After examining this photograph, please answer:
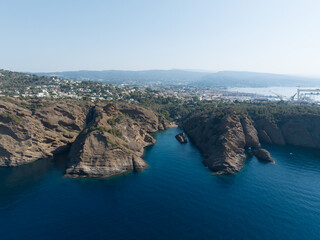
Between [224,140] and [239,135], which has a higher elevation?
[239,135]

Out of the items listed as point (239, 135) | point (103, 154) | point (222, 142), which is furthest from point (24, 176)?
point (239, 135)

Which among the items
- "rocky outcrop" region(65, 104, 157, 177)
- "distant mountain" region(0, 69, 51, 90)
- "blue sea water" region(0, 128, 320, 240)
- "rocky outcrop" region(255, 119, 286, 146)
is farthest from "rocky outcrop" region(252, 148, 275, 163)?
"distant mountain" region(0, 69, 51, 90)

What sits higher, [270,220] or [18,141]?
[18,141]

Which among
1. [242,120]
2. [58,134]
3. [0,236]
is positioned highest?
[242,120]

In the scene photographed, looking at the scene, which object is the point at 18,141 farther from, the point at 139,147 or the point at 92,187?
the point at 139,147

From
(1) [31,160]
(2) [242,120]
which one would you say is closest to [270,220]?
(2) [242,120]

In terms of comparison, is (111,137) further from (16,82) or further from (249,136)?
(16,82)

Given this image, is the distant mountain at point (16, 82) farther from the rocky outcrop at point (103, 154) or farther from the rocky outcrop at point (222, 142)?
the rocky outcrop at point (222, 142)
